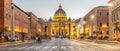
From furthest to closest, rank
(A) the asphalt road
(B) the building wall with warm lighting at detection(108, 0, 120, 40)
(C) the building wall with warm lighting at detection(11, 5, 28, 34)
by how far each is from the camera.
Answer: (C) the building wall with warm lighting at detection(11, 5, 28, 34) < (B) the building wall with warm lighting at detection(108, 0, 120, 40) < (A) the asphalt road

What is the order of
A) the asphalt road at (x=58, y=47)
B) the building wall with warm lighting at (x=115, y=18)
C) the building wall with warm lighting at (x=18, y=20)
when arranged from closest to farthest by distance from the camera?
the asphalt road at (x=58, y=47)
the building wall with warm lighting at (x=115, y=18)
the building wall with warm lighting at (x=18, y=20)

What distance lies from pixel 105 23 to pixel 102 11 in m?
4.81

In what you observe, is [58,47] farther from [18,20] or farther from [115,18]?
[18,20]

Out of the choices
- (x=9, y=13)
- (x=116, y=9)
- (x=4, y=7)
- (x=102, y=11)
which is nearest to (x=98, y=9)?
(x=102, y=11)

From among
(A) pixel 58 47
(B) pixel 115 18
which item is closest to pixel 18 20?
(B) pixel 115 18

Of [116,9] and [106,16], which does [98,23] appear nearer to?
[106,16]

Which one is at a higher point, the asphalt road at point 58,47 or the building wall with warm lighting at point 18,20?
the building wall with warm lighting at point 18,20

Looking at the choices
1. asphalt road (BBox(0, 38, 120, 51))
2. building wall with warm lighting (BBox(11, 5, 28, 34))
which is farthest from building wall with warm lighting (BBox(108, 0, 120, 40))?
asphalt road (BBox(0, 38, 120, 51))

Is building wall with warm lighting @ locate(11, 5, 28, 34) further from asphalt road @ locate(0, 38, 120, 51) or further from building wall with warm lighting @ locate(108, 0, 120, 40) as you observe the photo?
asphalt road @ locate(0, 38, 120, 51)

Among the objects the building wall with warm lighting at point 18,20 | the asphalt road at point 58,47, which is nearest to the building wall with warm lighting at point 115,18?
the building wall with warm lighting at point 18,20

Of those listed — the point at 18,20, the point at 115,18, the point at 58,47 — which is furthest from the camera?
the point at 18,20

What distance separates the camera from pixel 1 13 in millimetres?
77938

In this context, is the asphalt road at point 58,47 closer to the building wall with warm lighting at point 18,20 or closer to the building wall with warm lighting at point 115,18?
the building wall with warm lighting at point 115,18

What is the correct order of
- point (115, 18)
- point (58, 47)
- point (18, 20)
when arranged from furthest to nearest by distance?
point (18, 20), point (115, 18), point (58, 47)
